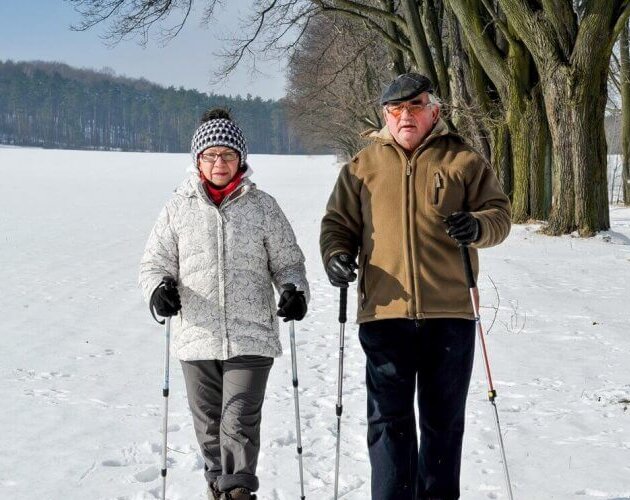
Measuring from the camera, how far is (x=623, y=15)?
11.2 meters

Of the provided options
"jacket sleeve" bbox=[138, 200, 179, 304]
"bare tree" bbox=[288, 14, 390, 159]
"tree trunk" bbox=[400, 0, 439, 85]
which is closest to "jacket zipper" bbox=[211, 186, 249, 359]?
"jacket sleeve" bbox=[138, 200, 179, 304]

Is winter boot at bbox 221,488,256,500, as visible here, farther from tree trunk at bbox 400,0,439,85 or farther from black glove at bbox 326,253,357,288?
tree trunk at bbox 400,0,439,85

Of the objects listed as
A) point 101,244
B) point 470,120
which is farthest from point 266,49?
point 101,244

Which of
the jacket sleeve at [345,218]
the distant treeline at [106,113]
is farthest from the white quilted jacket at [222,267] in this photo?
the distant treeline at [106,113]

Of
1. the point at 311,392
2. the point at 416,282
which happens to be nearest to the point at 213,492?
the point at 416,282

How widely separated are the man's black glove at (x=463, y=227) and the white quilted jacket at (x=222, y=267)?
2.64 feet

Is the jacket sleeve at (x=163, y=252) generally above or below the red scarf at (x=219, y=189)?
below

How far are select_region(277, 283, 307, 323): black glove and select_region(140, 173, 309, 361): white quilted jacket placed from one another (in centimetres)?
6

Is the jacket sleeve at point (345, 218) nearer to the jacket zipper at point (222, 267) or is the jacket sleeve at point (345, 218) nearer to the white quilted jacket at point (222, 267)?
the white quilted jacket at point (222, 267)

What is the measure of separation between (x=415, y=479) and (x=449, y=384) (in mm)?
486

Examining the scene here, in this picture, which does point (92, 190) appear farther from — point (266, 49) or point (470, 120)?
point (470, 120)

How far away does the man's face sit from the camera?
301cm

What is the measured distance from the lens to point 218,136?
3.24m

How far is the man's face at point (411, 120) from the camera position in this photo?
3.01 meters
